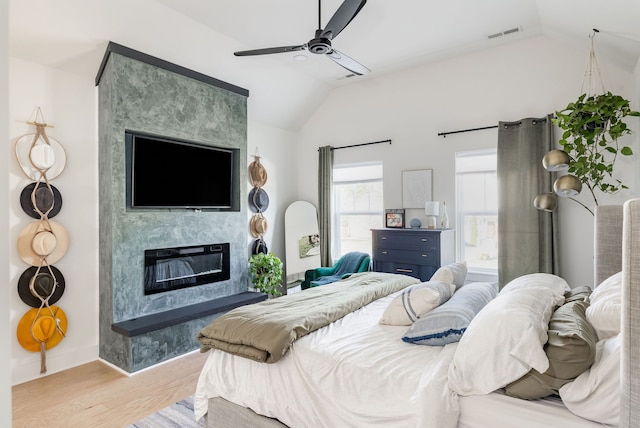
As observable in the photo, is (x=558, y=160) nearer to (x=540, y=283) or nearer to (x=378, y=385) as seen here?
(x=540, y=283)

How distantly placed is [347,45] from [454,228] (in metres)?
2.48

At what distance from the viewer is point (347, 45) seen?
407 centimetres

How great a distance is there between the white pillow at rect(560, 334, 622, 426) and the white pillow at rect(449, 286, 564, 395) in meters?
0.11

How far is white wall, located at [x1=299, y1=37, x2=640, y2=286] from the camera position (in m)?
3.78

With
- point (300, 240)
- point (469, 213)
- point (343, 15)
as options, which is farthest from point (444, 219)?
point (343, 15)

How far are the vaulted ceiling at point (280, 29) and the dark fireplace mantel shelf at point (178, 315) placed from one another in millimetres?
2346

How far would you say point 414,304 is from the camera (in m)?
2.02

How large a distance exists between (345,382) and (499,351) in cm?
64

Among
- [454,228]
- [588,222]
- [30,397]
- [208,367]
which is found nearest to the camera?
[208,367]

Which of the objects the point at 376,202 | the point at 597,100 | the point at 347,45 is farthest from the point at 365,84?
the point at 597,100

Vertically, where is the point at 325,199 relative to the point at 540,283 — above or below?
above

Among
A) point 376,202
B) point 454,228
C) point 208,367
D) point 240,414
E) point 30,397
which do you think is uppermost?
point 376,202

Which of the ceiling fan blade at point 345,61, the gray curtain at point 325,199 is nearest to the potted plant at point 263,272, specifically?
the gray curtain at point 325,199

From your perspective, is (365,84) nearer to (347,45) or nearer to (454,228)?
(347,45)
